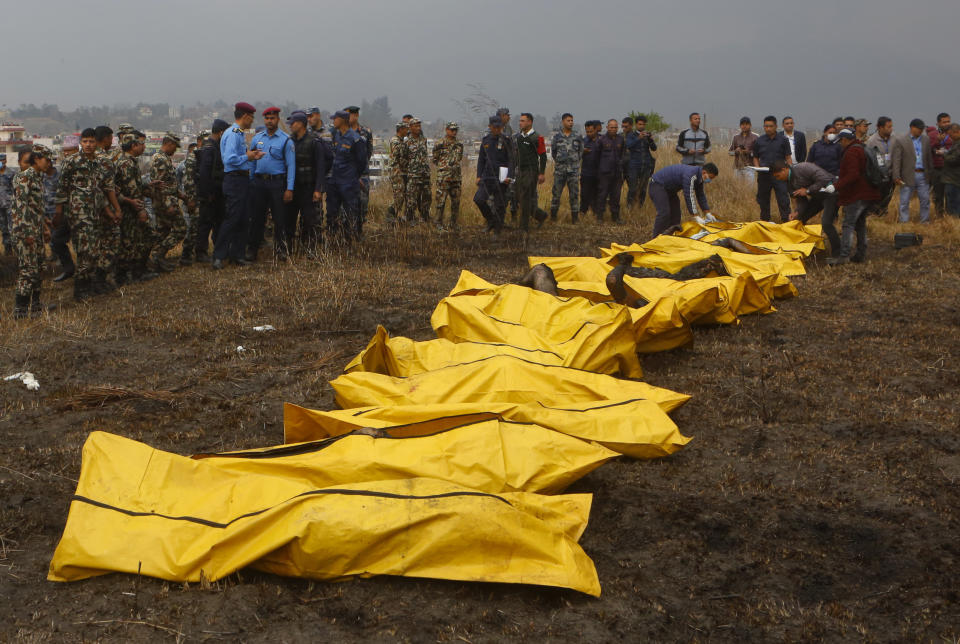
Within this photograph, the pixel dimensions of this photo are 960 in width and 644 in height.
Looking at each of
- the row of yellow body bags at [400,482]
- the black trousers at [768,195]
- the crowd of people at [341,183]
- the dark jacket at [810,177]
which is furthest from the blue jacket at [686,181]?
the row of yellow body bags at [400,482]

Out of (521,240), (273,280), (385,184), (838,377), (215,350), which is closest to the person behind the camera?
(838,377)

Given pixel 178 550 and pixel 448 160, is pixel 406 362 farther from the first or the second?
pixel 448 160

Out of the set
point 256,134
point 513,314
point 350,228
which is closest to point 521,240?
point 350,228

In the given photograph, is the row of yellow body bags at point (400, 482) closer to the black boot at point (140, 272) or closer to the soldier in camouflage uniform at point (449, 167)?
the black boot at point (140, 272)

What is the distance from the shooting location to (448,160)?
11188 mm

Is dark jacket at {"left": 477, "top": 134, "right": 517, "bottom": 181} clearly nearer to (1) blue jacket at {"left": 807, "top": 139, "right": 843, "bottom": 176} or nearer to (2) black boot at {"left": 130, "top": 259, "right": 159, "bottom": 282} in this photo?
(1) blue jacket at {"left": 807, "top": 139, "right": 843, "bottom": 176}

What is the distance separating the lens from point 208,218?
9.23m

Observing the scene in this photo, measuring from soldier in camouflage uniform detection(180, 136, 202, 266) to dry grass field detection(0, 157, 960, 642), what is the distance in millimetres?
1543

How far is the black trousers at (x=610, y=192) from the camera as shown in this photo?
12031 millimetres

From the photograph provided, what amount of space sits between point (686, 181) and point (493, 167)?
11.0 feet

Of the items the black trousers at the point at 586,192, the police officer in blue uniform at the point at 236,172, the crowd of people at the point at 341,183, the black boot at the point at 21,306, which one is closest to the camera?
the black boot at the point at 21,306

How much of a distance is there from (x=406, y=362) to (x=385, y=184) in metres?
11.5

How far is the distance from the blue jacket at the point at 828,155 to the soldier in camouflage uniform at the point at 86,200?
28.4 ft

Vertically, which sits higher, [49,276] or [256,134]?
[256,134]
